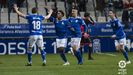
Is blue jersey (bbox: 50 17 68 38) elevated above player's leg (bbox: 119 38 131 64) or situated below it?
above

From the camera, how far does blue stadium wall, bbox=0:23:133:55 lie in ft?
101

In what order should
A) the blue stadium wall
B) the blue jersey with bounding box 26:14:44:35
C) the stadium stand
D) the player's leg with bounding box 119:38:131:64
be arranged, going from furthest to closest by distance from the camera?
the stadium stand, the blue stadium wall, the player's leg with bounding box 119:38:131:64, the blue jersey with bounding box 26:14:44:35

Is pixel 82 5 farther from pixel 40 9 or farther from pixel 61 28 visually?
pixel 61 28

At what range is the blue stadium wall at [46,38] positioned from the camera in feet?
101

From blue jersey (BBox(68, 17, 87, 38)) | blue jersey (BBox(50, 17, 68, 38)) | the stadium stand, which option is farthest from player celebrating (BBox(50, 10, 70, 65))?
the stadium stand

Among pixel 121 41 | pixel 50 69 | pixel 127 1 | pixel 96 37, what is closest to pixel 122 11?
pixel 127 1

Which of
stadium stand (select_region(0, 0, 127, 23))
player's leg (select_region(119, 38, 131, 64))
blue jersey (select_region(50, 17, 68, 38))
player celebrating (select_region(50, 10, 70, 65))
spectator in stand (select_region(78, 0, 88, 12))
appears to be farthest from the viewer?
spectator in stand (select_region(78, 0, 88, 12))

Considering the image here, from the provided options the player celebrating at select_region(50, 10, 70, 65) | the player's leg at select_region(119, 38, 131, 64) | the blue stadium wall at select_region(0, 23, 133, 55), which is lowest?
the blue stadium wall at select_region(0, 23, 133, 55)

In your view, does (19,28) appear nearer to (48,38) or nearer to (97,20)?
(48,38)

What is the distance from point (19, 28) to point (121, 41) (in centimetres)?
1012

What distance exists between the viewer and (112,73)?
56.7ft

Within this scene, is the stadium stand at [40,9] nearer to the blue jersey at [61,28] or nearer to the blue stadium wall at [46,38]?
the blue stadium wall at [46,38]

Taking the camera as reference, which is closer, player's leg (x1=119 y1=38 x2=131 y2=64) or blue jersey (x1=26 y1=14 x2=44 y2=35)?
blue jersey (x1=26 y1=14 x2=44 y2=35)

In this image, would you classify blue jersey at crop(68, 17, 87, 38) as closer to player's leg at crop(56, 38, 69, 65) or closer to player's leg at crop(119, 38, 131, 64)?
player's leg at crop(56, 38, 69, 65)
